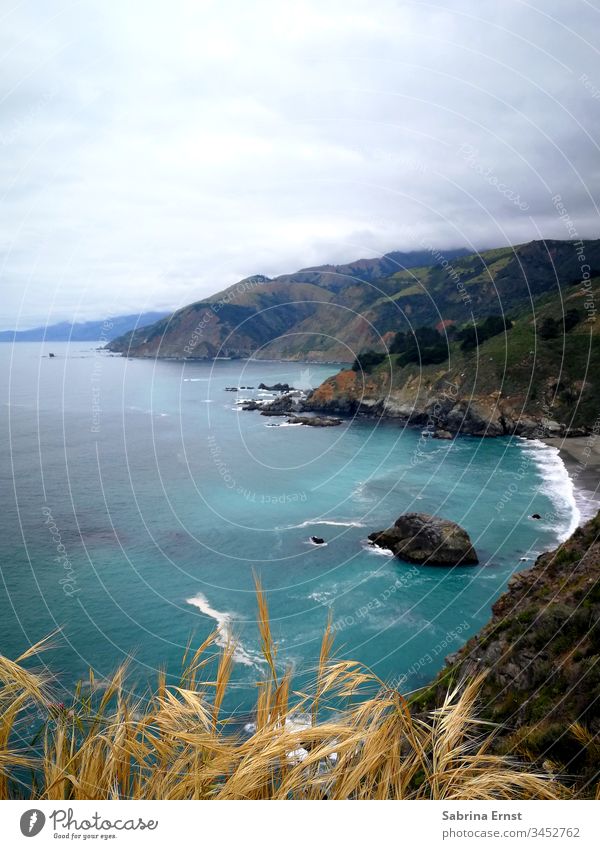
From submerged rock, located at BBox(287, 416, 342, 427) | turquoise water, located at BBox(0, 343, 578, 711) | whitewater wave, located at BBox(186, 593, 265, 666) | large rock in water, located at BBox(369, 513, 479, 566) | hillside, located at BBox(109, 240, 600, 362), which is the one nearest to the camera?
whitewater wave, located at BBox(186, 593, 265, 666)

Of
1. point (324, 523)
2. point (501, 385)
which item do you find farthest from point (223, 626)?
point (501, 385)

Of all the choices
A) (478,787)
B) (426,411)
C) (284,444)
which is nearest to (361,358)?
(426,411)

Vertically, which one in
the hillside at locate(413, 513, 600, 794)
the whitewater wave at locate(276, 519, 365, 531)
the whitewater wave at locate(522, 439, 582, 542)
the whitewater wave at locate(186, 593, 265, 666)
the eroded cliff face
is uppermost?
the eroded cliff face

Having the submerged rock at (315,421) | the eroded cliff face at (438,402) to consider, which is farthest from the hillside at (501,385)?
the submerged rock at (315,421)

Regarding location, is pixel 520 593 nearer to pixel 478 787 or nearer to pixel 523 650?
pixel 523 650

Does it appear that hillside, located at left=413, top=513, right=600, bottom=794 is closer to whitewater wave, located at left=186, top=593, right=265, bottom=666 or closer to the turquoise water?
the turquoise water

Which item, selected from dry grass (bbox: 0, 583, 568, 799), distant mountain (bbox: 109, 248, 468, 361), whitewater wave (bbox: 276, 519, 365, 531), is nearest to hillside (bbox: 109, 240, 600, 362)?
distant mountain (bbox: 109, 248, 468, 361)

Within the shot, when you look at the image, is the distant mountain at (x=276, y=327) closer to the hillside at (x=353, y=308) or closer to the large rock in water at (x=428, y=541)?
the hillside at (x=353, y=308)

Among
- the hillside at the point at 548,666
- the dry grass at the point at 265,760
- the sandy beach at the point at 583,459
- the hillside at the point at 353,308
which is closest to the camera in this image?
the dry grass at the point at 265,760
